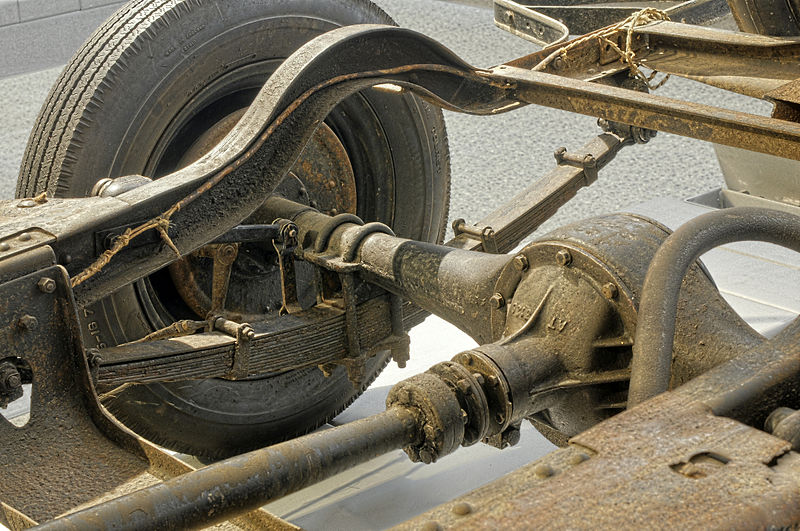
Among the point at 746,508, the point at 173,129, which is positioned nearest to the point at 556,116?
the point at 173,129

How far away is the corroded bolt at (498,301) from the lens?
2047mm

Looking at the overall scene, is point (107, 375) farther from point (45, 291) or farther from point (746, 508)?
point (746, 508)

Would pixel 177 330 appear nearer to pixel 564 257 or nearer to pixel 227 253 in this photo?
pixel 227 253

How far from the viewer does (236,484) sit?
51.9 inches

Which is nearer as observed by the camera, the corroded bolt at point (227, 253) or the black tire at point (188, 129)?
the black tire at point (188, 129)

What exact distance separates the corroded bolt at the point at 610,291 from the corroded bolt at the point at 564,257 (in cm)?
10

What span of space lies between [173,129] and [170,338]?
55cm

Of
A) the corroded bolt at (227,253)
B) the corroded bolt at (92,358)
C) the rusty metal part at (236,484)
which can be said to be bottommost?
the rusty metal part at (236,484)

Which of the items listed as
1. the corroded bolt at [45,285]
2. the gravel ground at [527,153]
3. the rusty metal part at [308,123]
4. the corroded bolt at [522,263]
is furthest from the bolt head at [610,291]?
the gravel ground at [527,153]

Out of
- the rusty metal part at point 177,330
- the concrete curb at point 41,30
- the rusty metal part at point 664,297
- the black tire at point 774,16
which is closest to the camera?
the rusty metal part at point 664,297

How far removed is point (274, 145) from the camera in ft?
6.69

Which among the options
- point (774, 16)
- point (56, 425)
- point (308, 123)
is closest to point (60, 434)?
point (56, 425)

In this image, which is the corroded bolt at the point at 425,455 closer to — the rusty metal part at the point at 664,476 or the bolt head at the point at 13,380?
the rusty metal part at the point at 664,476

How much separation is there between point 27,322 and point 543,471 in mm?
871
